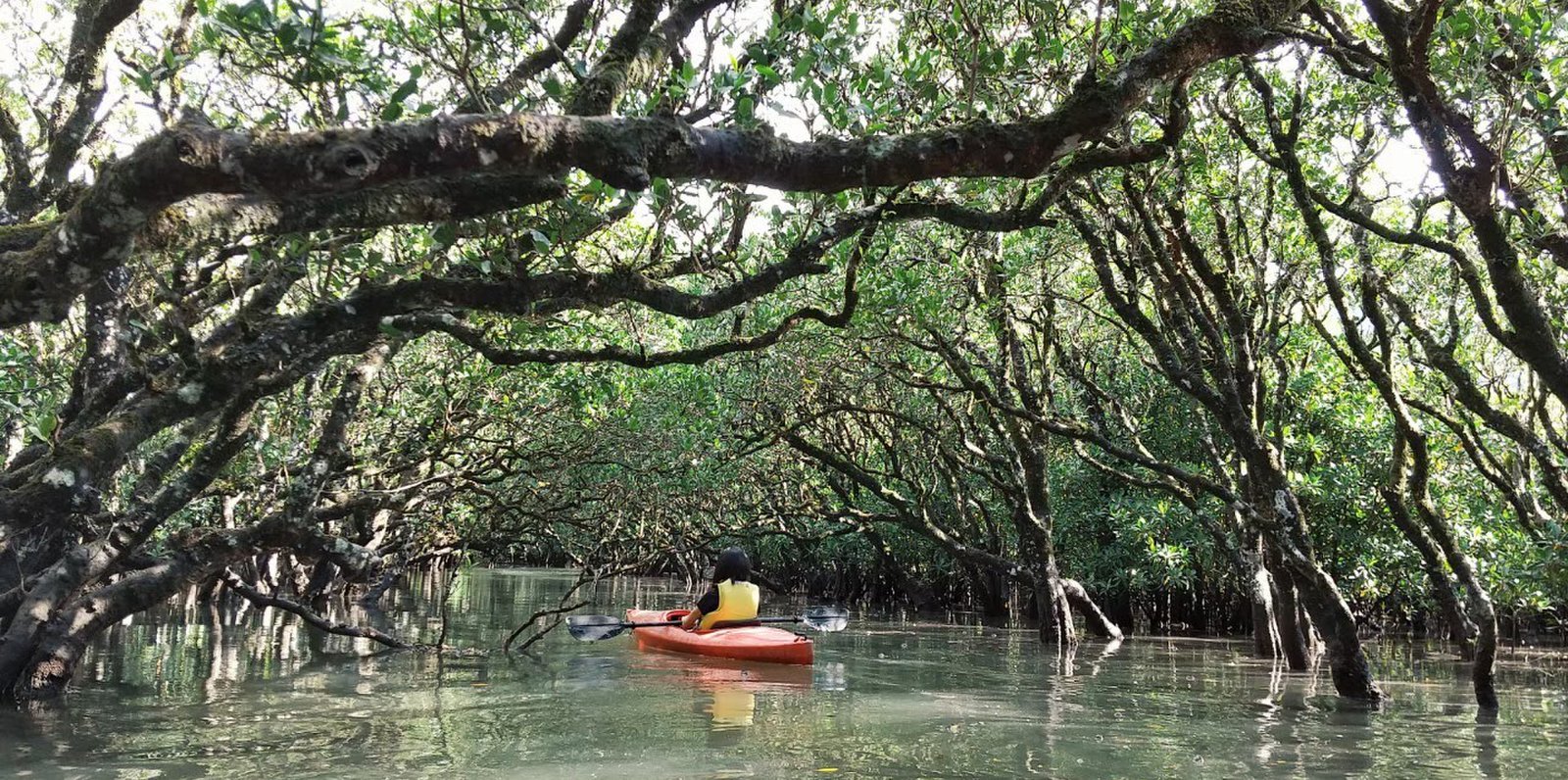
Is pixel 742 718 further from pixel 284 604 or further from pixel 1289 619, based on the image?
pixel 1289 619

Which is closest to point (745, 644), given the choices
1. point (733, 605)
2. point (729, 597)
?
point (733, 605)

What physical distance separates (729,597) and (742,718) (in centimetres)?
481

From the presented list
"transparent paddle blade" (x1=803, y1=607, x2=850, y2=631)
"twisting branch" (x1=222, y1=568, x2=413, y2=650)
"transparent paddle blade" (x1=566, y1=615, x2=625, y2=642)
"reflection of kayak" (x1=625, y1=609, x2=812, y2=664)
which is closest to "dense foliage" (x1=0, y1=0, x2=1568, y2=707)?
"twisting branch" (x1=222, y1=568, x2=413, y2=650)

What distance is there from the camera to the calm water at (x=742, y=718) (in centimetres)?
703

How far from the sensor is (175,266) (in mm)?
6188

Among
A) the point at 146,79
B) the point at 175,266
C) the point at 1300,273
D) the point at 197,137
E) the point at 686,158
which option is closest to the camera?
the point at 197,137

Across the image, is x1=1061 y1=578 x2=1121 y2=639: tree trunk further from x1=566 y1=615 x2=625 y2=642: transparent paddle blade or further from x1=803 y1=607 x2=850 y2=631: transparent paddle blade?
x1=566 y1=615 x2=625 y2=642: transparent paddle blade

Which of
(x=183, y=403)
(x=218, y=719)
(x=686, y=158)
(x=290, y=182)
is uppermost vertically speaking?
(x=686, y=158)

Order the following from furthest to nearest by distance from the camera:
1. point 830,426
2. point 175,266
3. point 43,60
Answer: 1. point 830,426
2. point 43,60
3. point 175,266

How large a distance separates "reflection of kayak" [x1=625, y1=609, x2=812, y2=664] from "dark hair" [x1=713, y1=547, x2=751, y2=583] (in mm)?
716

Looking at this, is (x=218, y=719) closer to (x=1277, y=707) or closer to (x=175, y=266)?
(x=175, y=266)

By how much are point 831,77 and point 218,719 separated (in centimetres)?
665

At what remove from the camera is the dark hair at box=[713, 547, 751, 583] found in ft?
44.9

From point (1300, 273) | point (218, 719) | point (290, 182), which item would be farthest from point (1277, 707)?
point (290, 182)
